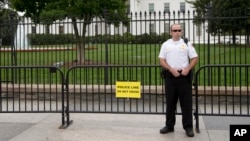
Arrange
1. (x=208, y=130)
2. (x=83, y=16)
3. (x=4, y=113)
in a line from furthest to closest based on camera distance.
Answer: (x=83, y=16) → (x=4, y=113) → (x=208, y=130)

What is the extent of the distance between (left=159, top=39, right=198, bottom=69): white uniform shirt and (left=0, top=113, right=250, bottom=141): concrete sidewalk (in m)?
1.23

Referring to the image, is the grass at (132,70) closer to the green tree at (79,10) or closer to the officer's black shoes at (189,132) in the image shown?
the green tree at (79,10)

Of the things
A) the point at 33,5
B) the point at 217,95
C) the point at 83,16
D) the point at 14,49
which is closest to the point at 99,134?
the point at 217,95

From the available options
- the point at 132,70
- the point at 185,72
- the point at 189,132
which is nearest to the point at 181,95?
the point at 185,72

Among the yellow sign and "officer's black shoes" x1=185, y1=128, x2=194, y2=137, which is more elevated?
the yellow sign

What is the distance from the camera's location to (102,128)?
7.83 metres

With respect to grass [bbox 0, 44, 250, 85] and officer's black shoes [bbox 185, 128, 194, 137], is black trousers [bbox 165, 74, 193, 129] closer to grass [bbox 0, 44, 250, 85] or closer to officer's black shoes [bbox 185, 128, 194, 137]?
officer's black shoes [bbox 185, 128, 194, 137]

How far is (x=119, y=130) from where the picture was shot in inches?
301

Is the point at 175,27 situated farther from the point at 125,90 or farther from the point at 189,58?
the point at 125,90

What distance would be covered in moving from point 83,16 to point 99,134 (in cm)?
1030

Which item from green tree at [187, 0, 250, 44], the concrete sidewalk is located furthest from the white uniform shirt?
green tree at [187, 0, 250, 44]

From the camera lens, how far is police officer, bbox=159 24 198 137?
7.03 m

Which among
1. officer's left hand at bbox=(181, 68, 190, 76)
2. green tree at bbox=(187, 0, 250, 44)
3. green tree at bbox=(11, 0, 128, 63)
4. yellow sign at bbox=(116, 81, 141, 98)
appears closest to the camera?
officer's left hand at bbox=(181, 68, 190, 76)

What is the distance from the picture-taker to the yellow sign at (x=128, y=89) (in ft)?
25.8
